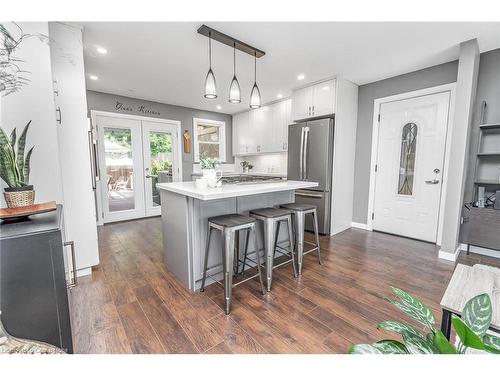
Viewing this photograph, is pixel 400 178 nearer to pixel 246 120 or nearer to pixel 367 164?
pixel 367 164

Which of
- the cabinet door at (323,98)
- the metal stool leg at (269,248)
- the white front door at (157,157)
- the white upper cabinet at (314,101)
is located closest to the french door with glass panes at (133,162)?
the white front door at (157,157)

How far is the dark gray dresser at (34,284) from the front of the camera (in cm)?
88

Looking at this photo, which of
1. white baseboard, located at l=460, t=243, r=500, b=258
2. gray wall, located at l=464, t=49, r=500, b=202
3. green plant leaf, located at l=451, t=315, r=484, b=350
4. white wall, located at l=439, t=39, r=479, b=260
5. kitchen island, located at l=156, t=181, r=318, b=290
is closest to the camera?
green plant leaf, located at l=451, t=315, r=484, b=350

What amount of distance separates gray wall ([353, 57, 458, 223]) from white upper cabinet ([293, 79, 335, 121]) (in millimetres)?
763

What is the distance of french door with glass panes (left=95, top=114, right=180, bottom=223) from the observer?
438 centimetres

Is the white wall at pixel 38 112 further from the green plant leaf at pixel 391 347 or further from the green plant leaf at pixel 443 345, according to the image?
the green plant leaf at pixel 443 345

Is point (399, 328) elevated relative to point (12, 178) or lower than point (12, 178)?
lower

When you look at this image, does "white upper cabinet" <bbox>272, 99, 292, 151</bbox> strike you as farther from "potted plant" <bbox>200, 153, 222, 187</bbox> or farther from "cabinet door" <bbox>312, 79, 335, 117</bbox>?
"potted plant" <bbox>200, 153, 222, 187</bbox>

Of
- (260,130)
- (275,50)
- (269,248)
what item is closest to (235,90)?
(275,50)

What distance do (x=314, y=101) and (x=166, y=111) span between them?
3.18 meters

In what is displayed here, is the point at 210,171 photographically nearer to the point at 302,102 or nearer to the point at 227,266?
the point at 227,266

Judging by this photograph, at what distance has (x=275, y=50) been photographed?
269 cm

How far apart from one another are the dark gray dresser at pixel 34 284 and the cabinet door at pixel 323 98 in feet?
11.9

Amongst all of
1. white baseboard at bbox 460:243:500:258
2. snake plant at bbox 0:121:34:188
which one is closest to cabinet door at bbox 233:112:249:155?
white baseboard at bbox 460:243:500:258
